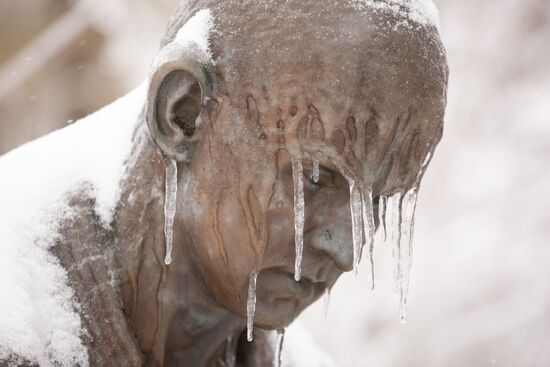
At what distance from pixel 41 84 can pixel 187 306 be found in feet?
14.8

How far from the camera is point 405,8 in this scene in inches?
78.9

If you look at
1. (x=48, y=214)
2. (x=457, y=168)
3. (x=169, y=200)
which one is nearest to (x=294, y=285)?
(x=169, y=200)

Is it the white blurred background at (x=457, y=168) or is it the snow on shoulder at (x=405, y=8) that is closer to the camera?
the snow on shoulder at (x=405, y=8)

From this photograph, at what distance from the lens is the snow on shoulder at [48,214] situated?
6.71 ft

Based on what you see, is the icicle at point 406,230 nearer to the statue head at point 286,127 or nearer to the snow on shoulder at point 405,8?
the statue head at point 286,127

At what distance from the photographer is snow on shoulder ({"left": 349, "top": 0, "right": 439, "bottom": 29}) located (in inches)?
78.1

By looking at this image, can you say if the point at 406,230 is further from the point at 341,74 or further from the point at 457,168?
the point at 457,168

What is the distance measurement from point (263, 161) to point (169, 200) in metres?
0.19

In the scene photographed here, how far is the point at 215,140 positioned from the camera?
6.75 ft

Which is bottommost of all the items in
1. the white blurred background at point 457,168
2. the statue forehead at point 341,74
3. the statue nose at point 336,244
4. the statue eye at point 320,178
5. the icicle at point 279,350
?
the icicle at point 279,350

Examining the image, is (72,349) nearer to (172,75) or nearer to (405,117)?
(172,75)

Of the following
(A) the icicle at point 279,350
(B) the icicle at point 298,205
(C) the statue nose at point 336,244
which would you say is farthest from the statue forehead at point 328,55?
(A) the icicle at point 279,350

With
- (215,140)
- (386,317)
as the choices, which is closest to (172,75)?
→ (215,140)

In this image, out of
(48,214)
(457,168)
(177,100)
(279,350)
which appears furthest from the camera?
(457,168)
